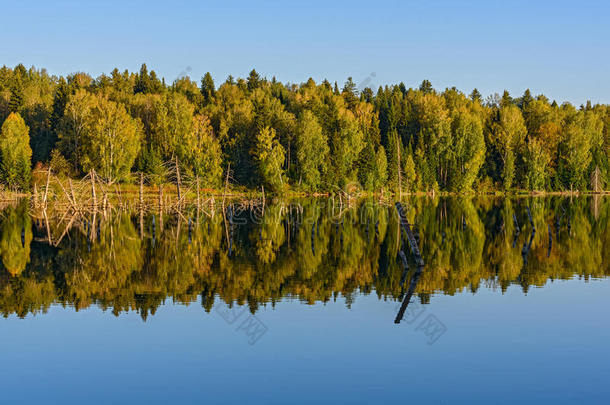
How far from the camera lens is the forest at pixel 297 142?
105375 mm

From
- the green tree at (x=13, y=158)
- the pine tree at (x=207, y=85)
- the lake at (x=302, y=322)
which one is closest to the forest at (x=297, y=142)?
the green tree at (x=13, y=158)

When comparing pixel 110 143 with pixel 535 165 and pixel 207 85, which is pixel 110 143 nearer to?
pixel 207 85

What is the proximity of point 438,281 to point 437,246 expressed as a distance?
1231 cm

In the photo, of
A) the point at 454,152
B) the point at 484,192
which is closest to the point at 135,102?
the point at 454,152

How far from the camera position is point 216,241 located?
146 feet

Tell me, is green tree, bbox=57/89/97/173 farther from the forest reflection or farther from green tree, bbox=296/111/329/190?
the forest reflection

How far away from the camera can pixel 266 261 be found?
3512cm

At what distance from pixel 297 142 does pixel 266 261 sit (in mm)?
83148

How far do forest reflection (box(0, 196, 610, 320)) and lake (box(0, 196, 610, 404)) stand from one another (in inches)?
6.8

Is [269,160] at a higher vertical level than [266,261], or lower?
higher

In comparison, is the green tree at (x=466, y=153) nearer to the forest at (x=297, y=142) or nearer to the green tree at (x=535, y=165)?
the forest at (x=297, y=142)

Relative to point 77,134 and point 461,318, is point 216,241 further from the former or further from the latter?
point 77,134

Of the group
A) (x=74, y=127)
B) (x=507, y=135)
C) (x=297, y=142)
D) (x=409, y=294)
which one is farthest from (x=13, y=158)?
(x=507, y=135)

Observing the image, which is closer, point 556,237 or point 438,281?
point 438,281
